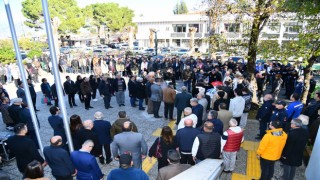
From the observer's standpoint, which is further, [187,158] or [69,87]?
[69,87]

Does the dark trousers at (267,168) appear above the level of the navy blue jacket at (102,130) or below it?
below

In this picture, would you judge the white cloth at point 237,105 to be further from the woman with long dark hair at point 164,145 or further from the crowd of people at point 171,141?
the woman with long dark hair at point 164,145

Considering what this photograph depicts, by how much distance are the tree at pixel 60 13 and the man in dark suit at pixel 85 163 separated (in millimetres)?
48019

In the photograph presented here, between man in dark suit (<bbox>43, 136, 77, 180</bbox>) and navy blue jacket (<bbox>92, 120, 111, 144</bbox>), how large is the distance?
146 cm

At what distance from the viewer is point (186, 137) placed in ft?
15.9

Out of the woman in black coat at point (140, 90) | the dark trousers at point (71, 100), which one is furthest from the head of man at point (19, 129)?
the dark trousers at point (71, 100)

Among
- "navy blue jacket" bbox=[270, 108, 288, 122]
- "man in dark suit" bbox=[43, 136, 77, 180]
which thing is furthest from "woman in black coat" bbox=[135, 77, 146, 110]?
"man in dark suit" bbox=[43, 136, 77, 180]

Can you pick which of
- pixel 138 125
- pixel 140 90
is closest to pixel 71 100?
pixel 140 90

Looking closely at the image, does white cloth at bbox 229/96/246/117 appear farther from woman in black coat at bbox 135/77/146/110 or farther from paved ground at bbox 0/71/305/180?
woman in black coat at bbox 135/77/146/110

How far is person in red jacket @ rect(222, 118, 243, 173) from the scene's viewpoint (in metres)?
5.09

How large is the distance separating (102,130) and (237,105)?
417 centimetres

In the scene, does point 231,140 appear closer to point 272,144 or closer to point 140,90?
point 272,144

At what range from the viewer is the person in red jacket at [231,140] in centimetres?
509

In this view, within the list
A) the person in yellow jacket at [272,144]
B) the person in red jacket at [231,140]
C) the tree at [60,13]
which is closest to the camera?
the person in yellow jacket at [272,144]
